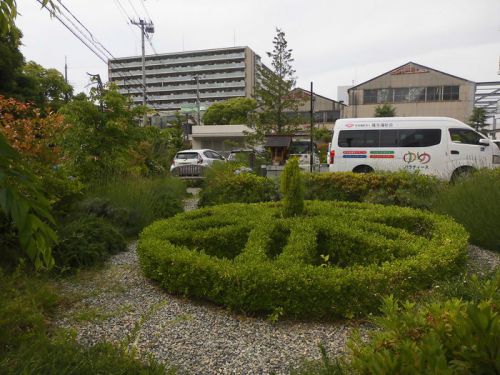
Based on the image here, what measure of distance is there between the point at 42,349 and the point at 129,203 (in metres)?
4.29

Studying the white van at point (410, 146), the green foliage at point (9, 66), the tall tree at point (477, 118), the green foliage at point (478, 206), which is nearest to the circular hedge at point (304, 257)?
the green foliage at point (478, 206)

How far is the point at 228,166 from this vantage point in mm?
10328

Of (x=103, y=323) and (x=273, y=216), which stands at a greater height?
(x=273, y=216)

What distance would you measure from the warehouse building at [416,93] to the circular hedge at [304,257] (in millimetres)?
39056

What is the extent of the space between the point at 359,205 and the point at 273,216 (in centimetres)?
173

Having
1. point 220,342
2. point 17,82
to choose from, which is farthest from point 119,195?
point 17,82

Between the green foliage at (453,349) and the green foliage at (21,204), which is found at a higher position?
the green foliage at (21,204)

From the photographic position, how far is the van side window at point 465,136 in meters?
11.4

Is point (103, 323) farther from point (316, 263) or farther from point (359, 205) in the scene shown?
point (359, 205)

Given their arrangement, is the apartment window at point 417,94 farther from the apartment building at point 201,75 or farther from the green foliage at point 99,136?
→ the apartment building at point 201,75

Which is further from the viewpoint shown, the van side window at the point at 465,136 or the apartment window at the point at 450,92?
the apartment window at the point at 450,92

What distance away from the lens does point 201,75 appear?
80.0 meters

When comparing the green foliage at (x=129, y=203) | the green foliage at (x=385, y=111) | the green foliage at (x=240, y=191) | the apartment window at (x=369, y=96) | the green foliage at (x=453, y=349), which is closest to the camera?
the green foliage at (x=453, y=349)

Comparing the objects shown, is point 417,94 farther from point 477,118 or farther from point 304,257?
point 304,257
